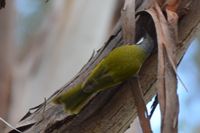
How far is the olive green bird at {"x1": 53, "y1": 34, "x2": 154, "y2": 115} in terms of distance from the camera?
416 mm

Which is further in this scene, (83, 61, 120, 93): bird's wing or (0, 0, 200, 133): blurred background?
(0, 0, 200, 133): blurred background

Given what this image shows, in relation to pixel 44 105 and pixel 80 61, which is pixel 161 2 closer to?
pixel 44 105

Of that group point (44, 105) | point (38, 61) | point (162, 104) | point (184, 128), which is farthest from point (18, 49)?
point (184, 128)

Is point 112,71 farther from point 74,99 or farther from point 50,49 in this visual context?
point 50,49

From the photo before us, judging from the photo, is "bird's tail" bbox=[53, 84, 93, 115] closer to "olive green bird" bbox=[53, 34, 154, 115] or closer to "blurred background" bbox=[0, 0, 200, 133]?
"olive green bird" bbox=[53, 34, 154, 115]

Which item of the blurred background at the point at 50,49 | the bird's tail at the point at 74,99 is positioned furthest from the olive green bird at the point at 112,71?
the blurred background at the point at 50,49

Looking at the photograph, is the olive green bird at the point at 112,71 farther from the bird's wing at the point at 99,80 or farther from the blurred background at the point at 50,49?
the blurred background at the point at 50,49

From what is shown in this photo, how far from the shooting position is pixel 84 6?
1553 mm

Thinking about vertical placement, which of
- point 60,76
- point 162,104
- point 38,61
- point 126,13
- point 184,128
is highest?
point 184,128

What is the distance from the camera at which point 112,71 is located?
0.42m

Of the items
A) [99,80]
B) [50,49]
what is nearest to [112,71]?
[99,80]

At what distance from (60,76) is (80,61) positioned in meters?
0.07

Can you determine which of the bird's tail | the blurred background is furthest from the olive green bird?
the blurred background

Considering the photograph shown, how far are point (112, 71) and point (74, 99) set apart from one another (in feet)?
0.15
